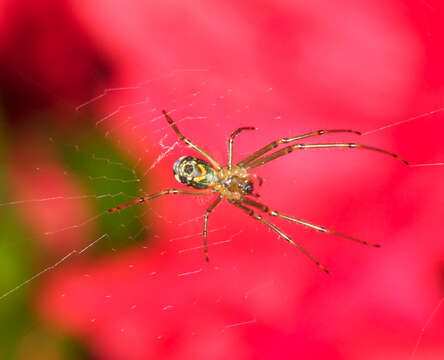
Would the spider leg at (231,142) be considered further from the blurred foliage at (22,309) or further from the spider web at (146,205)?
the blurred foliage at (22,309)

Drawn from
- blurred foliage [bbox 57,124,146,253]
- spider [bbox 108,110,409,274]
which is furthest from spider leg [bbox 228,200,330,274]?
blurred foliage [bbox 57,124,146,253]

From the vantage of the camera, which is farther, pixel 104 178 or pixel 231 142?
pixel 231 142

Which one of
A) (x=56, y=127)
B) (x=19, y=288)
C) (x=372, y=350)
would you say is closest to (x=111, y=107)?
(x=56, y=127)

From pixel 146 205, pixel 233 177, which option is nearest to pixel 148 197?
pixel 146 205

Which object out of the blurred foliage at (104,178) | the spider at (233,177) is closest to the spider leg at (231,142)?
the spider at (233,177)

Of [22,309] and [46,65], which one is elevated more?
[46,65]

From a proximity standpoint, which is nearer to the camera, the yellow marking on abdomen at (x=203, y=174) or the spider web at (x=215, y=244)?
the spider web at (x=215, y=244)

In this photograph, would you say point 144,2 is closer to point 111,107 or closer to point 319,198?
point 111,107

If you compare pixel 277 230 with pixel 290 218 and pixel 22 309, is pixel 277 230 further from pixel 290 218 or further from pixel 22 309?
pixel 22 309

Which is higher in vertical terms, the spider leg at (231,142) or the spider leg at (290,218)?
the spider leg at (231,142)
